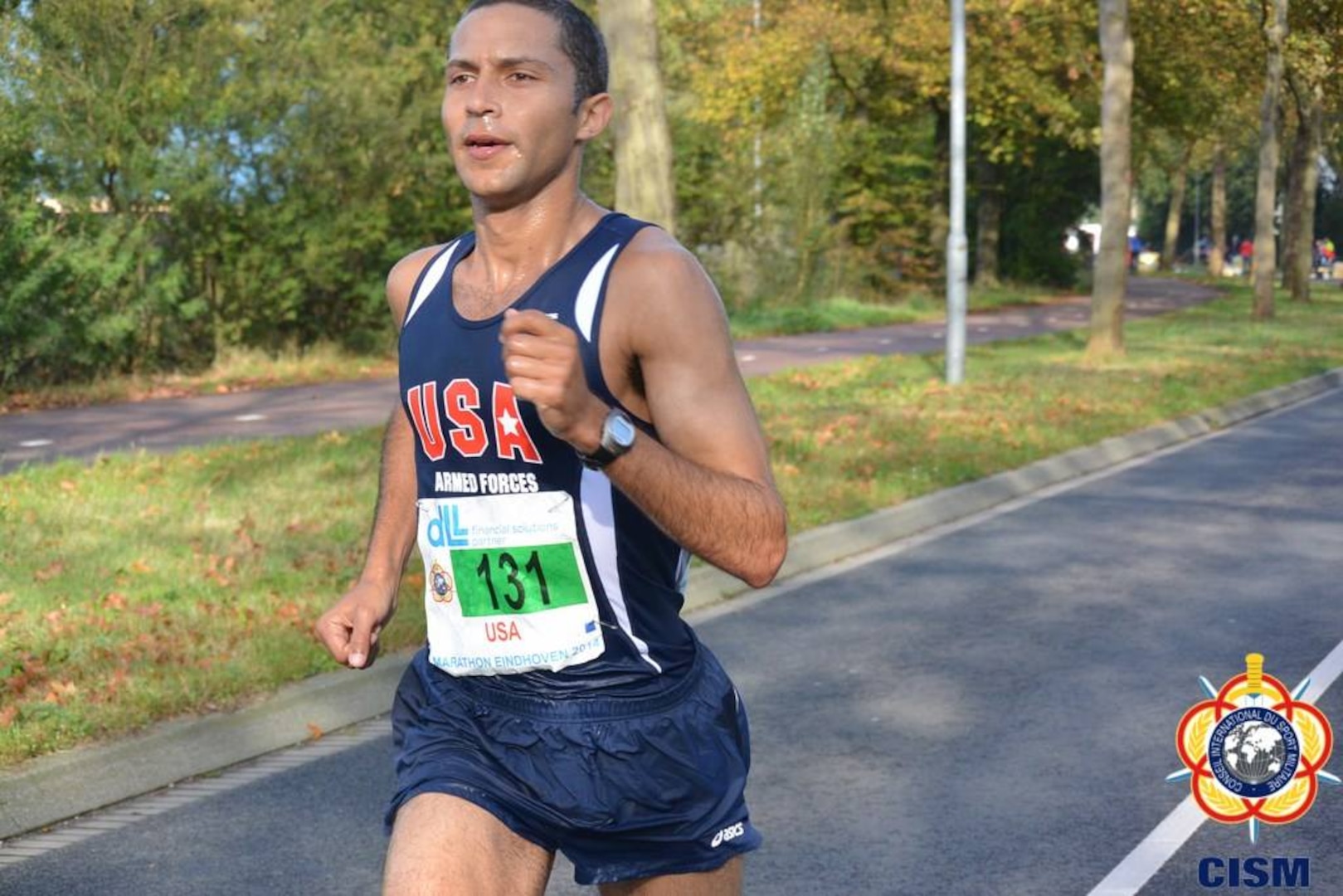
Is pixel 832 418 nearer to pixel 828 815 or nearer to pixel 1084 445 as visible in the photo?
pixel 1084 445

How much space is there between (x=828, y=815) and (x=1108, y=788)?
891 millimetres

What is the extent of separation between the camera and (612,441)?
101 inches

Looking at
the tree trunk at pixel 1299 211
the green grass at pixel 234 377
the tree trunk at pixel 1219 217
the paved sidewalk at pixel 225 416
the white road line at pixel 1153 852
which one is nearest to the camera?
the white road line at pixel 1153 852

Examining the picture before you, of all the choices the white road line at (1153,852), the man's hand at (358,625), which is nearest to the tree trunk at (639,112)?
the white road line at (1153,852)

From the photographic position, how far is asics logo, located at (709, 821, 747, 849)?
2979 mm

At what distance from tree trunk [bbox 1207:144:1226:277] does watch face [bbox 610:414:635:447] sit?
226ft

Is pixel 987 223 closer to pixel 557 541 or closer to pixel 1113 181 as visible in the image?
pixel 1113 181

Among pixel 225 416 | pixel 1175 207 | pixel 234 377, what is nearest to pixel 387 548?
pixel 225 416

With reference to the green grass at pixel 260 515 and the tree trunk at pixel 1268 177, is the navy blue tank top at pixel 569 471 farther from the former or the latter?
the tree trunk at pixel 1268 177

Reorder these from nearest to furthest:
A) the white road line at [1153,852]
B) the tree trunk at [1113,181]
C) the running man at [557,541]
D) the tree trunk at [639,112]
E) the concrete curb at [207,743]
→ the running man at [557,541]
the white road line at [1153,852]
the concrete curb at [207,743]
the tree trunk at [639,112]
the tree trunk at [1113,181]

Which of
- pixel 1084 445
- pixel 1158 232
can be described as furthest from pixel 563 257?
pixel 1158 232

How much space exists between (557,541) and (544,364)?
556 mm

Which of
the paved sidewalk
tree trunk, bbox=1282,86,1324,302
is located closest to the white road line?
the paved sidewalk

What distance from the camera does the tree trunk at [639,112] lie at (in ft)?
42.7
